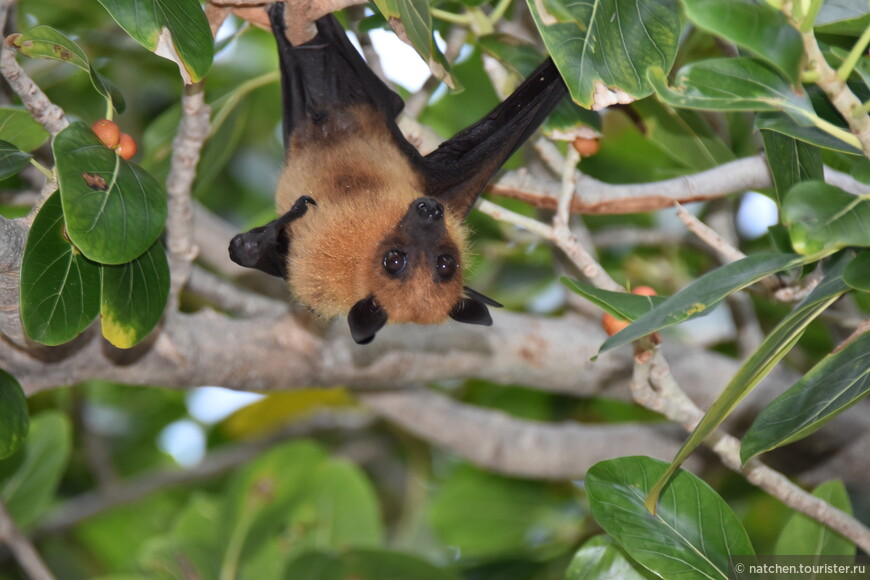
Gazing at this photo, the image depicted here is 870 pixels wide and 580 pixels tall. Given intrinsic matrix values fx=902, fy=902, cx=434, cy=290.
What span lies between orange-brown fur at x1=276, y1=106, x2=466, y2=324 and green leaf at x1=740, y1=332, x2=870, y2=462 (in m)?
1.07

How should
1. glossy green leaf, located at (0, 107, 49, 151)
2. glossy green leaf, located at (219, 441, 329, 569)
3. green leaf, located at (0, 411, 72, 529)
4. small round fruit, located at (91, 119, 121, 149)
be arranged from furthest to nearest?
glossy green leaf, located at (219, 441, 329, 569), green leaf, located at (0, 411, 72, 529), glossy green leaf, located at (0, 107, 49, 151), small round fruit, located at (91, 119, 121, 149)

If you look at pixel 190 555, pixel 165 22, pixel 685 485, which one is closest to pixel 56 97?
pixel 190 555

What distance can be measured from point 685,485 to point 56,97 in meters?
3.41

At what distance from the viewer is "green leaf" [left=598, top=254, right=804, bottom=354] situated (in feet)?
5.60

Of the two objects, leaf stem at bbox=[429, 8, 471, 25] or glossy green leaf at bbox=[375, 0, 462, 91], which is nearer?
glossy green leaf at bbox=[375, 0, 462, 91]

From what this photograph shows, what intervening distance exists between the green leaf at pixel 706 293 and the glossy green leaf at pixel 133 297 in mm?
1094

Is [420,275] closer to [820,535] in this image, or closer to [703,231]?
[703,231]

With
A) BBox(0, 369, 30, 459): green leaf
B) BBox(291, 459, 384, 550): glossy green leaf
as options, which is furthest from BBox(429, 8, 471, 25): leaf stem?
BBox(291, 459, 384, 550): glossy green leaf

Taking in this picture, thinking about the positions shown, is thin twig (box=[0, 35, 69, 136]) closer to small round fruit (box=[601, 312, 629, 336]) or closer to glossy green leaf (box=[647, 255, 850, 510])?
small round fruit (box=[601, 312, 629, 336])

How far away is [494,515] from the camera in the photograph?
4.23m

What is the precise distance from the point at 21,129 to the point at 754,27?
1.80 metres

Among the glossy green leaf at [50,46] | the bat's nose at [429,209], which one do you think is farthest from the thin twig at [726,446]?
the glossy green leaf at [50,46]

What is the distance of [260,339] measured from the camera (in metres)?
2.98

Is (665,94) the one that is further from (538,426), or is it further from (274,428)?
(274,428)
